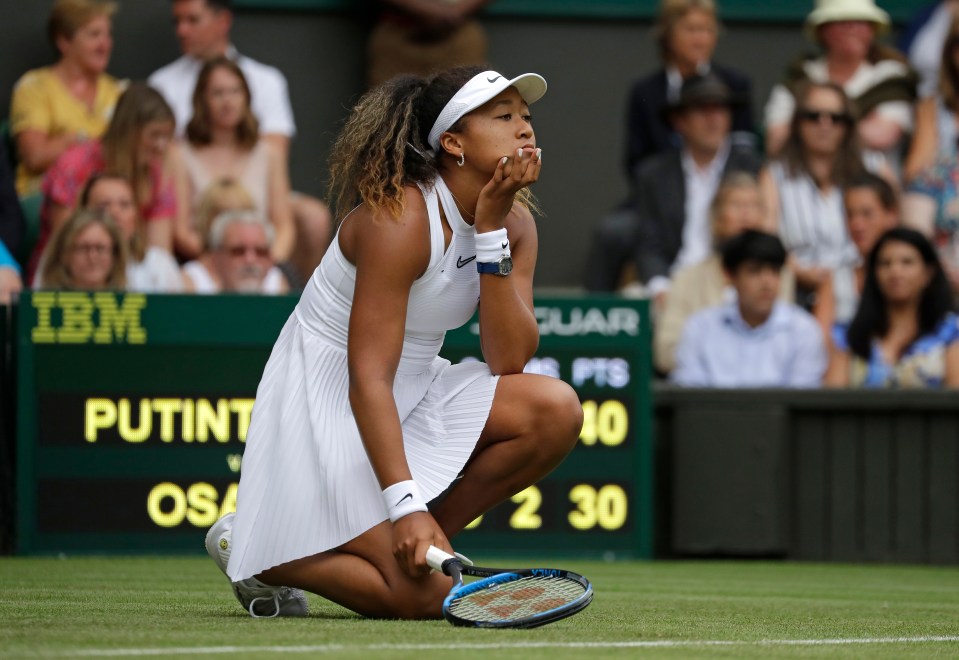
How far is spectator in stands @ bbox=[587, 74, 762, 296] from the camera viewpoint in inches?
373

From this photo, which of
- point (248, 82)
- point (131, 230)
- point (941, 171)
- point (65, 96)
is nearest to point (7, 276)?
point (131, 230)

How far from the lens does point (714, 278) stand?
29.4 feet

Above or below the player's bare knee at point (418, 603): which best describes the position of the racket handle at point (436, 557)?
above

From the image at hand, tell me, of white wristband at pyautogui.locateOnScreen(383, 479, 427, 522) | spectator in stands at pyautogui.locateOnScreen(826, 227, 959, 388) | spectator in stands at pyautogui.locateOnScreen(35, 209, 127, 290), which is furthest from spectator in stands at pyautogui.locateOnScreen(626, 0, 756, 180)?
white wristband at pyautogui.locateOnScreen(383, 479, 427, 522)

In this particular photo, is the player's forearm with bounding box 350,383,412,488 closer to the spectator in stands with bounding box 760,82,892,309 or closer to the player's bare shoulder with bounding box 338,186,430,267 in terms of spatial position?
the player's bare shoulder with bounding box 338,186,430,267

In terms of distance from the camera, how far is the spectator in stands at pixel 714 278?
8.86m

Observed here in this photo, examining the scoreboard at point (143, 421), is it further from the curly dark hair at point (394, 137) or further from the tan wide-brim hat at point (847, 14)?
the tan wide-brim hat at point (847, 14)

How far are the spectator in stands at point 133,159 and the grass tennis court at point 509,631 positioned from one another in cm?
237

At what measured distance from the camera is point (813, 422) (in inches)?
319

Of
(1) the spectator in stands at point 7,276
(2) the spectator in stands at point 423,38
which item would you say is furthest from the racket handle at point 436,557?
(2) the spectator in stands at point 423,38

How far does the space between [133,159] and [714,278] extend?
307 centimetres

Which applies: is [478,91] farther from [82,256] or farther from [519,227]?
[82,256]

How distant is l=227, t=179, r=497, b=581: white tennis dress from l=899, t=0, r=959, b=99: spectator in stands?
6.46m

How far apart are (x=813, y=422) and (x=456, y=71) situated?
402 cm
